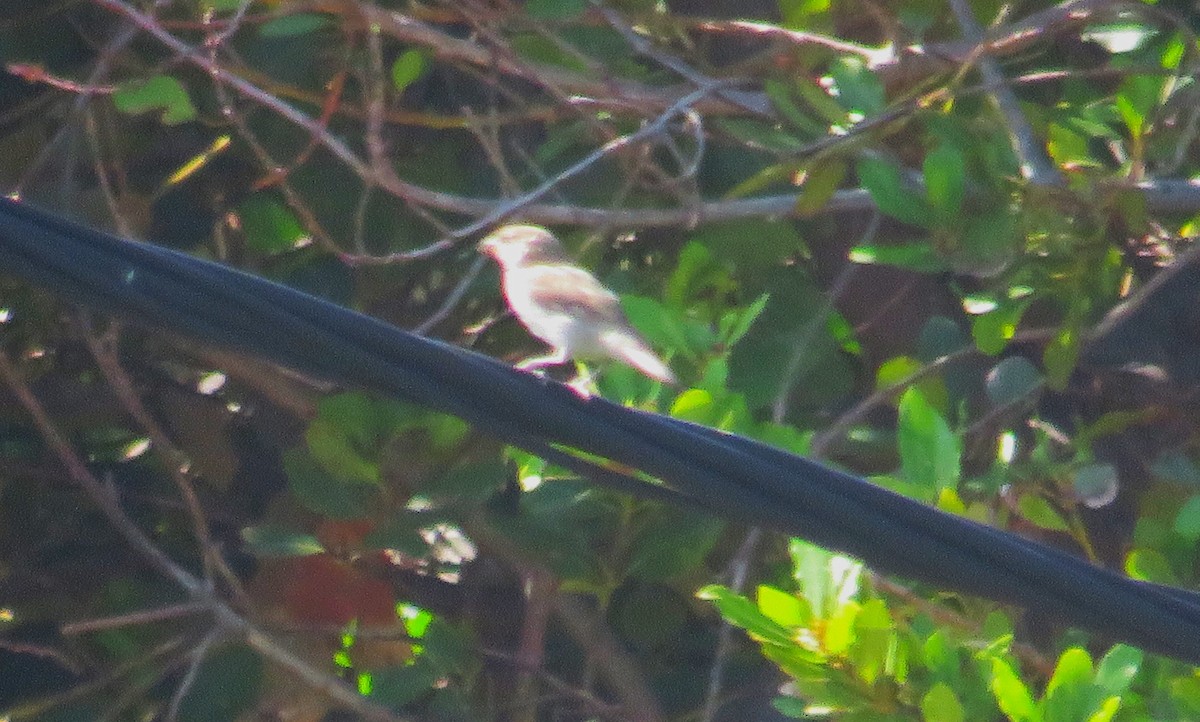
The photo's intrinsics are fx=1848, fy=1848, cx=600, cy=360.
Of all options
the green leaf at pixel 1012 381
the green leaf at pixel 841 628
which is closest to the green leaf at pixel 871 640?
the green leaf at pixel 841 628

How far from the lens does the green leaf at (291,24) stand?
11.9 feet

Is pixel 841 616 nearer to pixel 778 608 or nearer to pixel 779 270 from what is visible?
pixel 778 608

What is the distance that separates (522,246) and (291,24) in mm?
645

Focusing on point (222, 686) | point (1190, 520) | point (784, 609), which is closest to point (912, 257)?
point (1190, 520)

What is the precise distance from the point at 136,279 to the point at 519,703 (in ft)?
6.80

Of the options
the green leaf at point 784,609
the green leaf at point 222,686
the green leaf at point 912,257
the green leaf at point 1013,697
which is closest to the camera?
the green leaf at point 1013,697

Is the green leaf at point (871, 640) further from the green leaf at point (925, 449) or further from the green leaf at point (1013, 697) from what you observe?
the green leaf at point (925, 449)

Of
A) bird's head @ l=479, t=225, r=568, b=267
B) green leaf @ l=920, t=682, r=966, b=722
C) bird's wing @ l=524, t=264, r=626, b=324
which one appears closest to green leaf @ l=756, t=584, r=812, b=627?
green leaf @ l=920, t=682, r=966, b=722

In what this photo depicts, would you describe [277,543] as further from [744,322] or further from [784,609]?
[784,609]

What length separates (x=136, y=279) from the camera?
1946mm

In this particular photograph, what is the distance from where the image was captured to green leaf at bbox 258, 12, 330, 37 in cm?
362

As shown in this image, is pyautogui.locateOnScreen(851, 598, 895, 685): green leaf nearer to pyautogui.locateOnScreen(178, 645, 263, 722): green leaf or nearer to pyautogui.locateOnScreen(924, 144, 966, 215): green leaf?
pyautogui.locateOnScreen(924, 144, 966, 215): green leaf

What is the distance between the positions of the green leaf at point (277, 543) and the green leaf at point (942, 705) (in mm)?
1391

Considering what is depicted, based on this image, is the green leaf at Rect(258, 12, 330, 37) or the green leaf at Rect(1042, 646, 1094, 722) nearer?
the green leaf at Rect(1042, 646, 1094, 722)
